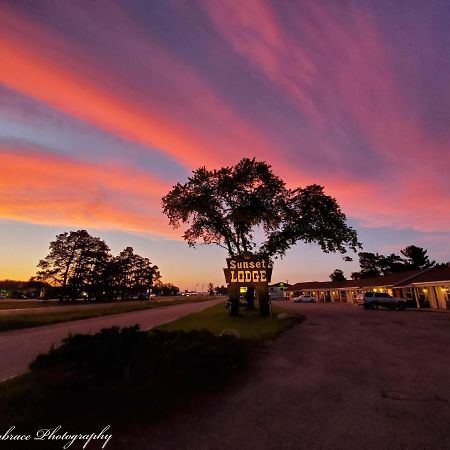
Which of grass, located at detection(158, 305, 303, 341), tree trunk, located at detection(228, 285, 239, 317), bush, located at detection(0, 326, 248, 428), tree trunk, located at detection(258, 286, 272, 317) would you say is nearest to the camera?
bush, located at detection(0, 326, 248, 428)

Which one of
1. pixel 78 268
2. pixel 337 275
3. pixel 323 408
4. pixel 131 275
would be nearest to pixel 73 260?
pixel 78 268

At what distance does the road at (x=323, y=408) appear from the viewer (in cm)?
521

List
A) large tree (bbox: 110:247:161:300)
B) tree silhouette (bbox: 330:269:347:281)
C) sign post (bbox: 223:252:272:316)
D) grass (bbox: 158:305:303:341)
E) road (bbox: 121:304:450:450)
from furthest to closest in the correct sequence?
tree silhouette (bbox: 330:269:347:281) → large tree (bbox: 110:247:161:300) → sign post (bbox: 223:252:272:316) → grass (bbox: 158:305:303:341) → road (bbox: 121:304:450:450)

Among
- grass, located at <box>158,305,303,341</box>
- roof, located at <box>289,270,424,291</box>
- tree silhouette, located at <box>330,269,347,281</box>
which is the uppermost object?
tree silhouette, located at <box>330,269,347,281</box>

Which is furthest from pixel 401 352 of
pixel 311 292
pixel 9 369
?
A: pixel 311 292

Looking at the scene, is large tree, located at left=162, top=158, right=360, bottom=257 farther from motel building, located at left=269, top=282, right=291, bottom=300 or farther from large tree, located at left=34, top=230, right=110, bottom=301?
motel building, located at left=269, top=282, right=291, bottom=300

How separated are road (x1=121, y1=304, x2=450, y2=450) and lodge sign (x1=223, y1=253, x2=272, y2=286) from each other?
16037 mm

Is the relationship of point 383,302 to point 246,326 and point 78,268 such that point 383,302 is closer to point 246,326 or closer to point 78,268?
point 246,326

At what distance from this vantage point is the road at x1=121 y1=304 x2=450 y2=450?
5207 mm

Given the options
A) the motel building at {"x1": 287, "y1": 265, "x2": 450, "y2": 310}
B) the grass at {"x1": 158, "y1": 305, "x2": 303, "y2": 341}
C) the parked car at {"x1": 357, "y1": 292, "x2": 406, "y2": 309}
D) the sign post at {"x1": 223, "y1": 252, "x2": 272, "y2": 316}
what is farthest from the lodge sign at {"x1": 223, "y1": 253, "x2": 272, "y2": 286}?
the motel building at {"x1": 287, "y1": 265, "x2": 450, "y2": 310}

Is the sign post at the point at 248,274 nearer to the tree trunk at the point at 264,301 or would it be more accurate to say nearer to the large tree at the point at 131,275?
the tree trunk at the point at 264,301

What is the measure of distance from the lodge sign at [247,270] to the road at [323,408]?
16.0 metres

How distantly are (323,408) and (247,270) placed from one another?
68.1ft

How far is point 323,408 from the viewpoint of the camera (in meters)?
6.46
